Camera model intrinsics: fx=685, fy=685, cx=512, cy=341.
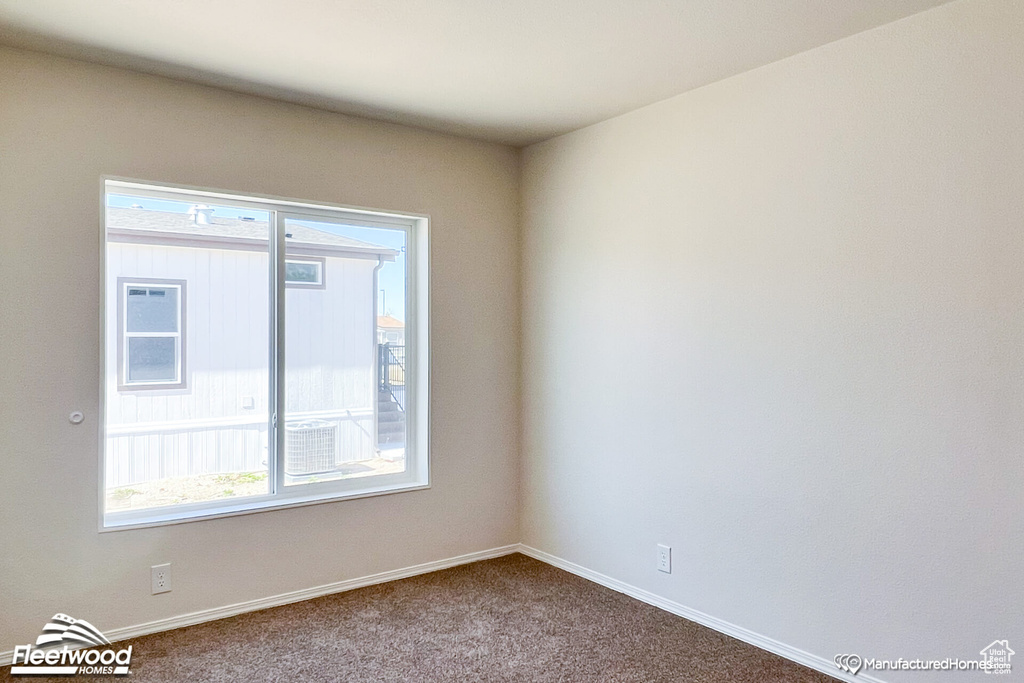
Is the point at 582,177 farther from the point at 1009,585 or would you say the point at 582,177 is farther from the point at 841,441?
the point at 1009,585

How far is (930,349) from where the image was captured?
2434mm

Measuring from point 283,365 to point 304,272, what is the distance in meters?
0.51

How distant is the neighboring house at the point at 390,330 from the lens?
3.91 meters

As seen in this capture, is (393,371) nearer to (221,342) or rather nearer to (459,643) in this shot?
(221,342)

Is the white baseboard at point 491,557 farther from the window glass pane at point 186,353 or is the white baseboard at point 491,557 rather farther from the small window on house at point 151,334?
the small window on house at point 151,334

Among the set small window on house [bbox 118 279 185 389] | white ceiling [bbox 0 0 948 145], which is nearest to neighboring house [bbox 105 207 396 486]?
small window on house [bbox 118 279 185 389]

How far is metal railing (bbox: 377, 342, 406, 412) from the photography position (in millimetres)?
3918

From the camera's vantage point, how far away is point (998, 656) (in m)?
2.26

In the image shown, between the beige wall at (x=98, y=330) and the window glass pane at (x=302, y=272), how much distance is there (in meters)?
0.36

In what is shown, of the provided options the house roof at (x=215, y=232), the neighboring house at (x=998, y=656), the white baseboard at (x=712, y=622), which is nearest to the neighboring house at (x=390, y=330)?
the house roof at (x=215, y=232)

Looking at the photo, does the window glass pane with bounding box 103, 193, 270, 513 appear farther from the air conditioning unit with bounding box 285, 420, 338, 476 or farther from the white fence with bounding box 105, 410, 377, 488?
the air conditioning unit with bounding box 285, 420, 338, 476

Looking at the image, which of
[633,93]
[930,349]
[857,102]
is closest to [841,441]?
[930,349]

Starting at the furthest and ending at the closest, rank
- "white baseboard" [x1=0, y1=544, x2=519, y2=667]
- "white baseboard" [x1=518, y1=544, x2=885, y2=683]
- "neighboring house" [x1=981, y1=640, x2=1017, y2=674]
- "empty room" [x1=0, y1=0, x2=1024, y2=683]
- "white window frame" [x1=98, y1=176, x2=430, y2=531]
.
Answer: "white window frame" [x1=98, y1=176, x2=430, y2=531], "white baseboard" [x1=0, y1=544, x2=519, y2=667], "white baseboard" [x1=518, y1=544, x2=885, y2=683], "empty room" [x1=0, y1=0, x2=1024, y2=683], "neighboring house" [x1=981, y1=640, x2=1017, y2=674]

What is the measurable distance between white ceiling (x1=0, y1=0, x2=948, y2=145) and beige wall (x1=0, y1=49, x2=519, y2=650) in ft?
0.70
